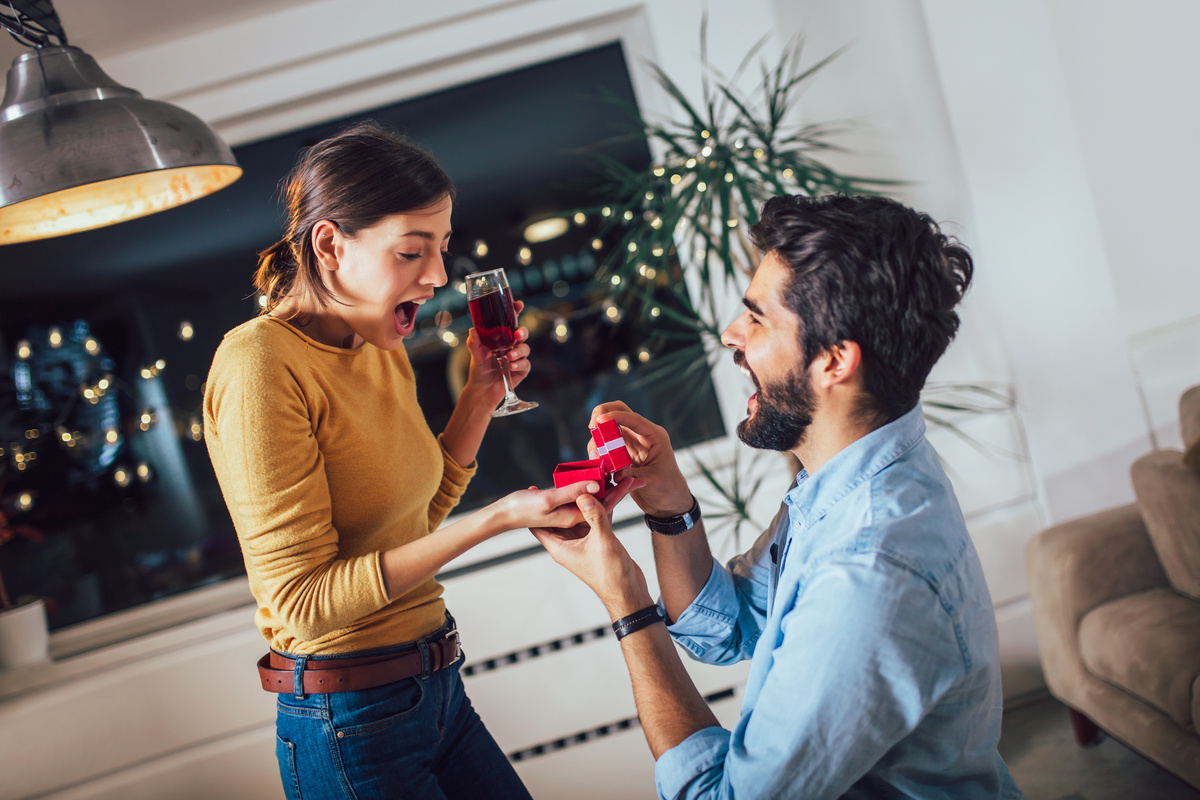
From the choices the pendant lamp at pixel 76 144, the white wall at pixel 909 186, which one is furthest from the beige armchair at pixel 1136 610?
the pendant lamp at pixel 76 144

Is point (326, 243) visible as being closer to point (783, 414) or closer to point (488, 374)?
point (488, 374)

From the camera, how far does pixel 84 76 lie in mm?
1241

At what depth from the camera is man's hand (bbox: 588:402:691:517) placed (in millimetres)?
1275

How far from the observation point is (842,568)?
0.89m

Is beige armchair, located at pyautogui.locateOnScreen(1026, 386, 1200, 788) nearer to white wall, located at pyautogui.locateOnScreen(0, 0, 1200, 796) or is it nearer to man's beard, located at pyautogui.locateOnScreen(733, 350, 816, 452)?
white wall, located at pyautogui.locateOnScreen(0, 0, 1200, 796)

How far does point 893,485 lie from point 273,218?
2.44 meters

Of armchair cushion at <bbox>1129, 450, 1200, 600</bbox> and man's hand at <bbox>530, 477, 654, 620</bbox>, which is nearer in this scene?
man's hand at <bbox>530, 477, 654, 620</bbox>

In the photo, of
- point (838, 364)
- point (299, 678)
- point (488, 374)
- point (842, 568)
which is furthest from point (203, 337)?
point (842, 568)

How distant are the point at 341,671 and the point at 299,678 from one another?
68mm

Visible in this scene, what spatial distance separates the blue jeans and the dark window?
1.58 metres

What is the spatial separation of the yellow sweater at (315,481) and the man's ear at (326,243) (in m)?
0.12

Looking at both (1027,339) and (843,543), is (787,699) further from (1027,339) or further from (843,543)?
(1027,339)

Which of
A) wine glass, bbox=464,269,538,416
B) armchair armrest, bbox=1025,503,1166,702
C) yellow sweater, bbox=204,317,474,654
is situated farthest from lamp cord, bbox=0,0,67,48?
armchair armrest, bbox=1025,503,1166,702

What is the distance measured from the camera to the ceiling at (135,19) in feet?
7.36
